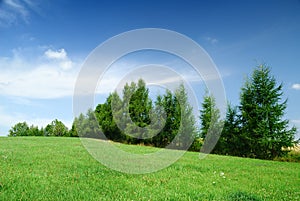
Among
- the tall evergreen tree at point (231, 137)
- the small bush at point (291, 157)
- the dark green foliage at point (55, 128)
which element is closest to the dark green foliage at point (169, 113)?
the tall evergreen tree at point (231, 137)

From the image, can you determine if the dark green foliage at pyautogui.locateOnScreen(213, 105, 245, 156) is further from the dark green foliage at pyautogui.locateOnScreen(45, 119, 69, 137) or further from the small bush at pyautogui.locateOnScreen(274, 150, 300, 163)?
the dark green foliage at pyautogui.locateOnScreen(45, 119, 69, 137)

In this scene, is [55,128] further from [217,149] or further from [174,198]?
[174,198]

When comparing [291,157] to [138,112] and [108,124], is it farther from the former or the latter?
[108,124]

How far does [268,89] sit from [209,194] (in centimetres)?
2331

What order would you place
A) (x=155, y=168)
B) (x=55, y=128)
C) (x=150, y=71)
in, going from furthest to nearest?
(x=55, y=128) < (x=150, y=71) < (x=155, y=168)

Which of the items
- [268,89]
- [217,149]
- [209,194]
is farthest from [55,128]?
[209,194]

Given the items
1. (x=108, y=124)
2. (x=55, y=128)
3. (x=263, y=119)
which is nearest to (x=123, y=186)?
(x=263, y=119)

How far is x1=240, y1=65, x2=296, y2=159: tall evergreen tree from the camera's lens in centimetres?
2541

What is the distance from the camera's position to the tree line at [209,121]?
25766mm

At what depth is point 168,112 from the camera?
33.2m

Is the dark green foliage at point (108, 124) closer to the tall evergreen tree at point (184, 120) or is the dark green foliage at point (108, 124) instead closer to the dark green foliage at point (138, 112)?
the dark green foliage at point (138, 112)

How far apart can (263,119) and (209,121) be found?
6.27 metres

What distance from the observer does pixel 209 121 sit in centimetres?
3052

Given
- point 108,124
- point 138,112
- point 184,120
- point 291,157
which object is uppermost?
point 138,112
